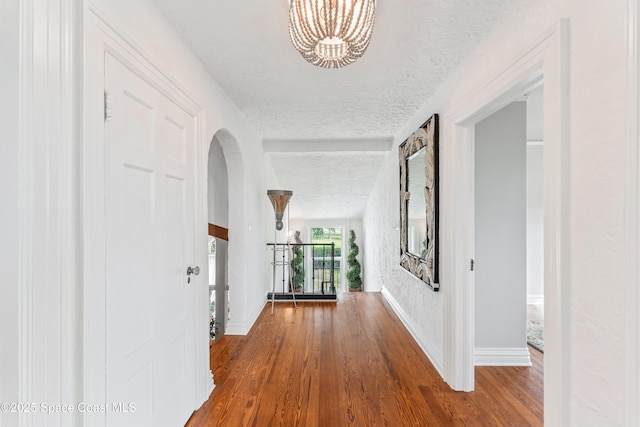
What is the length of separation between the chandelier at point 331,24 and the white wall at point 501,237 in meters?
1.98

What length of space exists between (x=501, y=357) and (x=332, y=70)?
8.91 ft

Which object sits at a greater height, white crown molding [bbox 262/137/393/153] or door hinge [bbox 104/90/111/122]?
white crown molding [bbox 262/137/393/153]

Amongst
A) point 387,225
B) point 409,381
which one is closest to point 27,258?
point 409,381

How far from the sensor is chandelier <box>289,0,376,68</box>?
42.9 inches

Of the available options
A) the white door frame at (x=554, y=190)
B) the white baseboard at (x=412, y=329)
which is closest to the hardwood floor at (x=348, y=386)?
the white baseboard at (x=412, y=329)

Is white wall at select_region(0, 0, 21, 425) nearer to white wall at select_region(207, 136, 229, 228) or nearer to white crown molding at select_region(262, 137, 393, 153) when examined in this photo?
white wall at select_region(207, 136, 229, 228)

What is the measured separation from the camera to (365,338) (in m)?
3.32

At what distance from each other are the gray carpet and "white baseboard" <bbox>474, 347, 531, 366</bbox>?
1.33 ft

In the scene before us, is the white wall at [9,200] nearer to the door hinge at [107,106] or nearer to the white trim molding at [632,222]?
the door hinge at [107,106]

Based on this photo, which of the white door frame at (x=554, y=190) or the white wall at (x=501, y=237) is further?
the white wall at (x=501, y=237)

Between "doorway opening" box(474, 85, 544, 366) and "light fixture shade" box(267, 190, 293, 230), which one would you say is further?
"light fixture shade" box(267, 190, 293, 230)

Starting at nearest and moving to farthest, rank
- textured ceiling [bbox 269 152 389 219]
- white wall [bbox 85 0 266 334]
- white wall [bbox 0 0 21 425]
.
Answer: white wall [bbox 0 0 21 425]
white wall [bbox 85 0 266 334]
textured ceiling [bbox 269 152 389 219]

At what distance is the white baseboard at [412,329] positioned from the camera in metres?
2.61

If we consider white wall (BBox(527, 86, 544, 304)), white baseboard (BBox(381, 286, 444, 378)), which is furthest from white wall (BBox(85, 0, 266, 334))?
white wall (BBox(527, 86, 544, 304))
